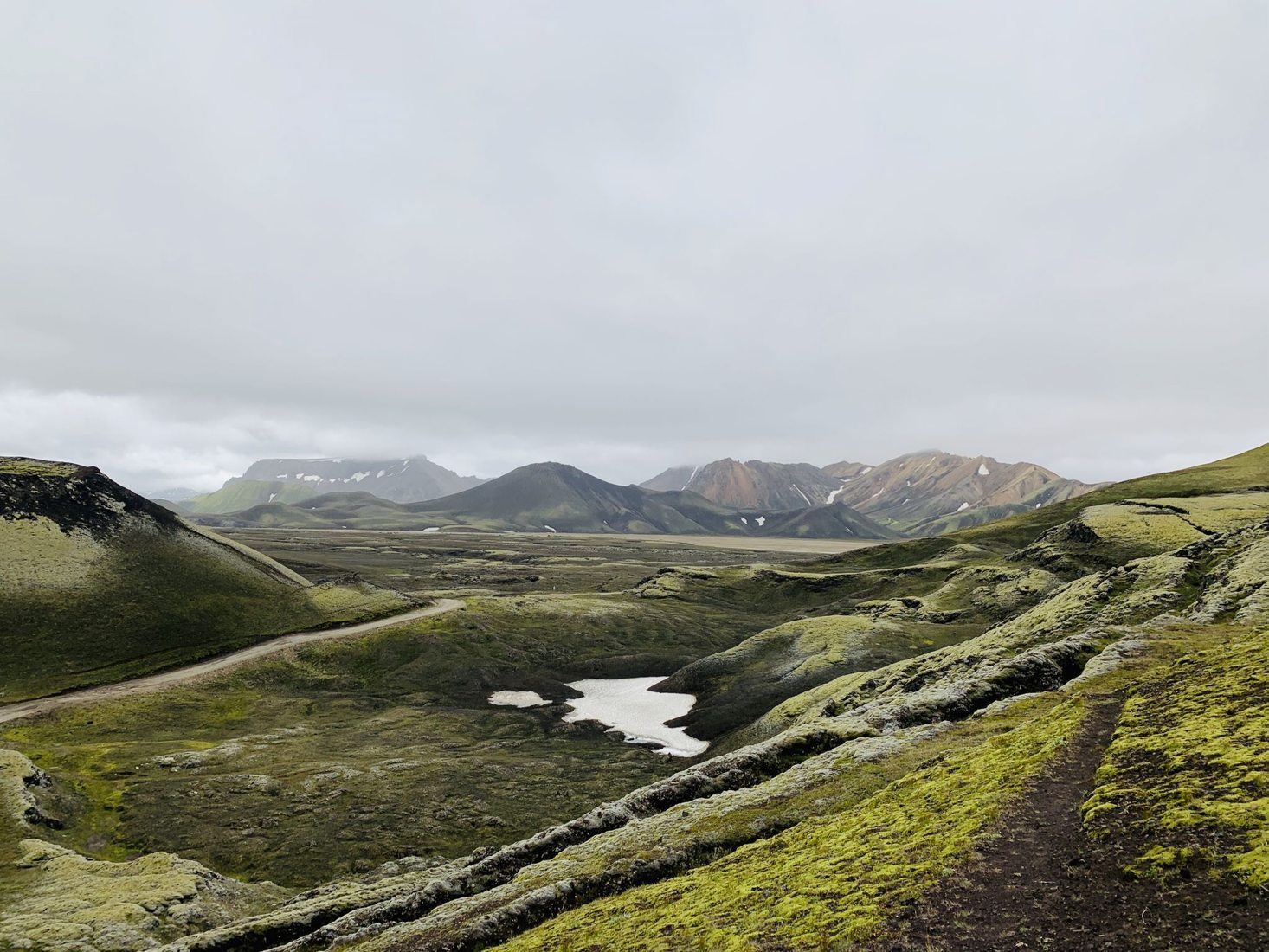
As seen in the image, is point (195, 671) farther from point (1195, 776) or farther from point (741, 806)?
point (1195, 776)

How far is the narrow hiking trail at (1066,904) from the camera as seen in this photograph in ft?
38.4

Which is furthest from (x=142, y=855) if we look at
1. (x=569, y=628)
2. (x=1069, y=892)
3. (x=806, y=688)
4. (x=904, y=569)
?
(x=904, y=569)

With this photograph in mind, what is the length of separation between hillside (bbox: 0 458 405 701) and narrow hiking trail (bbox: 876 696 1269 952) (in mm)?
110360

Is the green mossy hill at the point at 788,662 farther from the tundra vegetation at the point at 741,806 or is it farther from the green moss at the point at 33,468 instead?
the green moss at the point at 33,468

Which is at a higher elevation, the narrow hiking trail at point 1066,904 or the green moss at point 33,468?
the green moss at point 33,468

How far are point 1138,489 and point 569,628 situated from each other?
197414 millimetres

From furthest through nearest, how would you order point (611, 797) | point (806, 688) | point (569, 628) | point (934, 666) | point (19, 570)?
point (569, 628) → point (19, 570) → point (806, 688) → point (611, 797) → point (934, 666)

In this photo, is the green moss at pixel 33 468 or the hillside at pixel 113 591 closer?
the hillside at pixel 113 591

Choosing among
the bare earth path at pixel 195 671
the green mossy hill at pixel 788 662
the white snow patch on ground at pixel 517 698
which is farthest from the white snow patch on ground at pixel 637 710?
the bare earth path at pixel 195 671

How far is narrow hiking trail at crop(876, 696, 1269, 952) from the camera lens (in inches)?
461

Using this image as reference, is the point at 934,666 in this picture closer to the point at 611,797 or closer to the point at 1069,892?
the point at 611,797

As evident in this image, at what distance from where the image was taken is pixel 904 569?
17225 cm

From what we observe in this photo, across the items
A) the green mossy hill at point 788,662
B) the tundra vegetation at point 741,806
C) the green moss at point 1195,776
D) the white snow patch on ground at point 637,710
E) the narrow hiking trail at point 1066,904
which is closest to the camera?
the narrow hiking trail at point 1066,904

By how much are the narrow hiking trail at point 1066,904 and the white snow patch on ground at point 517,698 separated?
88.5 meters
